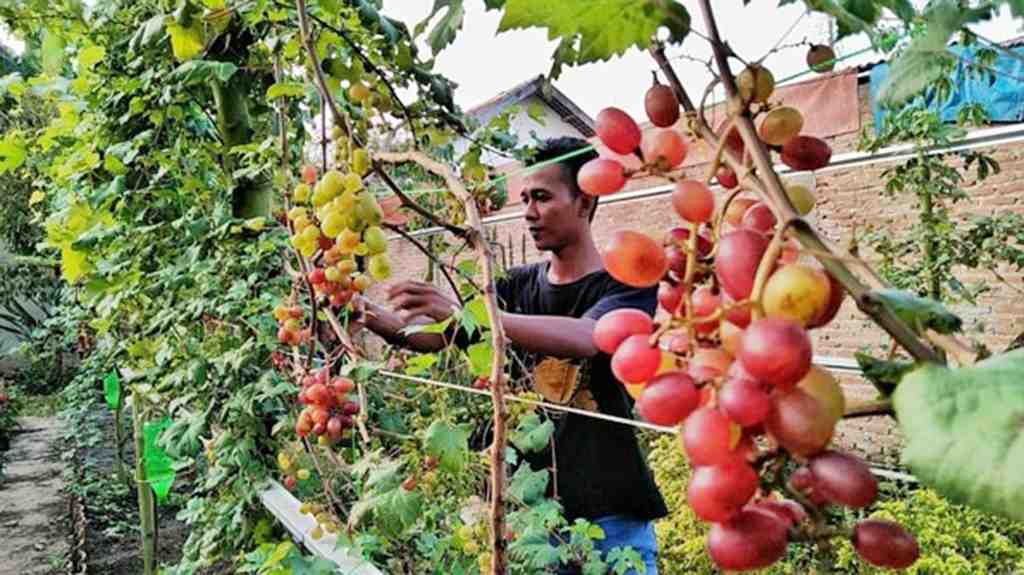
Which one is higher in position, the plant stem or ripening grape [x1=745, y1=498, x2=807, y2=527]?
ripening grape [x1=745, y1=498, x2=807, y2=527]

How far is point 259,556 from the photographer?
55.3 inches

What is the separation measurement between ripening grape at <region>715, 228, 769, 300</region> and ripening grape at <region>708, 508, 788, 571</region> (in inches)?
3.6

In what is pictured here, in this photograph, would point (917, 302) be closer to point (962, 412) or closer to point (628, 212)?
point (962, 412)

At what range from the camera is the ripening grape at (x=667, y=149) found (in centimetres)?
40

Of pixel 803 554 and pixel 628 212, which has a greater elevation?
pixel 628 212

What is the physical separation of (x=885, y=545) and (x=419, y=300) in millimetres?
862

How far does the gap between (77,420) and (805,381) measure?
7154 mm

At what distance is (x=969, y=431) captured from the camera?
0.82 feet

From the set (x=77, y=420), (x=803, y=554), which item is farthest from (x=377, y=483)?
(x=77, y=420)

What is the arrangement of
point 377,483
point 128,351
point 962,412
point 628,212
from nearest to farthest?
point 962,412
point 377,483
point 128,351
point 628,212

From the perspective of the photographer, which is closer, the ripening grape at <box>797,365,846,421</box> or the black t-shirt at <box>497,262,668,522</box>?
the ripening grape at <box>797,365,846,421</box>

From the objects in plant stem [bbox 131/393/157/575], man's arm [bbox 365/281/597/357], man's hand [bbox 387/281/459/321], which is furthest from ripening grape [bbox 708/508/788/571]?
plant stem [bbox 131/393/157/575]

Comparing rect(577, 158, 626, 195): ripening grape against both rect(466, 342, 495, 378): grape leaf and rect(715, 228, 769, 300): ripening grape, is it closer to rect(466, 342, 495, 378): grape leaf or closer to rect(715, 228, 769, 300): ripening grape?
rect(715, 228, 769, 300): ripening grape

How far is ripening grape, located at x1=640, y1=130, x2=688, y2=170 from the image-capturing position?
0.40 meters
